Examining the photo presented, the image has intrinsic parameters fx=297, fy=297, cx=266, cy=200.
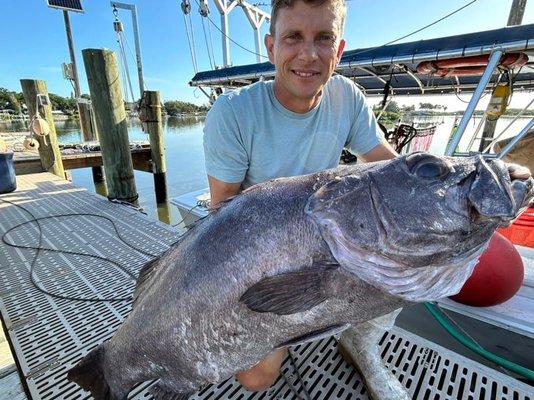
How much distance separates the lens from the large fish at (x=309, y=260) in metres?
0.91

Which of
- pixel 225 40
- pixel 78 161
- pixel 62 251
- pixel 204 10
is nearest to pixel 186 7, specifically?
pixel 204 10

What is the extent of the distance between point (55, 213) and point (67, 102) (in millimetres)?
87297

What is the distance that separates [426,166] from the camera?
975mm

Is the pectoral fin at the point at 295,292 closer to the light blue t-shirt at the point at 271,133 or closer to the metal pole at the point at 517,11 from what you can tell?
the light blue t-shirt at the point at 271,133

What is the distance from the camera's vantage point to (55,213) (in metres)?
4.60

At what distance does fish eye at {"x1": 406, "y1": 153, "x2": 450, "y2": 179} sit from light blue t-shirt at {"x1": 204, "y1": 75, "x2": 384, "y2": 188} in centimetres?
111

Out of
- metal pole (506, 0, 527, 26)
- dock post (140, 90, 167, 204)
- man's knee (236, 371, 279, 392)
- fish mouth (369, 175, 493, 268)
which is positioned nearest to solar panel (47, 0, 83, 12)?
dock post (140, 90, 167, 204)

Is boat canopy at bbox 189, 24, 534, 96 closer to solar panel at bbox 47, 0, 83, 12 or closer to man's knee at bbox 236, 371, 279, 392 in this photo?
man's knee at bbox 236, 371, 279, 392

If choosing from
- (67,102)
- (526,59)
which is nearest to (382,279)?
(526,59)

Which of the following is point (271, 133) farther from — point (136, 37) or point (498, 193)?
point (136, 37)

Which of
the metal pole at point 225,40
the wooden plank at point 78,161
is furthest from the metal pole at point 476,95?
the wooden plank at point 78,161

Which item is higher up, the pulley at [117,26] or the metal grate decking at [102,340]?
the pulley at [117,26]

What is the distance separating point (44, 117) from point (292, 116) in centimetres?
798

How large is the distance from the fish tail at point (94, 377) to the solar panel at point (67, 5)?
56.7 feet
